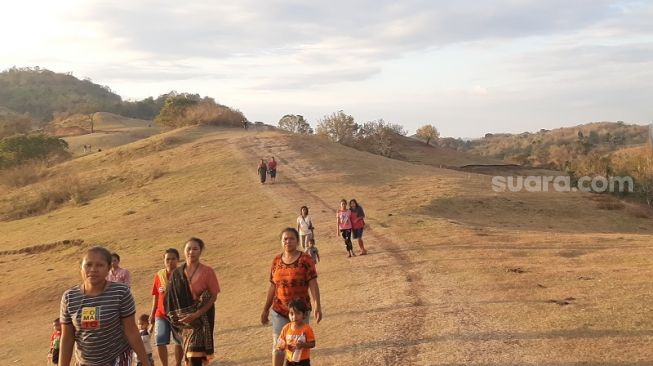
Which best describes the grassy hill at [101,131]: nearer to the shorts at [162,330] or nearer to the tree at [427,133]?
the tree at [427,133]

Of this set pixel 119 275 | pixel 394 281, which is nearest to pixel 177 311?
pixel 119 275

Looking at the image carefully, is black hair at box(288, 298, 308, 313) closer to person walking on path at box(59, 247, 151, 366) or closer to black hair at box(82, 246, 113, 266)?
person walking on path at box(59, 247, 151, 366)

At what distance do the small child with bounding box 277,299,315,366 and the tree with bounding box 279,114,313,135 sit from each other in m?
65.7

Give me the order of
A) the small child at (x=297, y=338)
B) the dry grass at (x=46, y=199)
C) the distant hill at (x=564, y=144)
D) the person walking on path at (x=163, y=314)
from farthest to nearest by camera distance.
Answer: the distant hill at (x=564, y=144) → the dry grass at (x=46, y=199) → the person walking on path at (x=163, y=314) → the small child at (x=297, y=338)

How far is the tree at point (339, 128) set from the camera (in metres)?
61.7

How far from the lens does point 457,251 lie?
13.7 m

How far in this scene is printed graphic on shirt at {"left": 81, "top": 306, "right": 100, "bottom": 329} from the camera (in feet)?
13.5

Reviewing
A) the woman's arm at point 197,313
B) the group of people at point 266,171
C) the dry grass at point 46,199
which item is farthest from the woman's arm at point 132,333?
the dry grass at point 46,199

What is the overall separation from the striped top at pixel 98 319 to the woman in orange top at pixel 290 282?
5.96 feet

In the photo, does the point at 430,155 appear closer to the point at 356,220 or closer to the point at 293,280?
the point at 356,220

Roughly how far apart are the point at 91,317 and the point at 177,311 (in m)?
1.67

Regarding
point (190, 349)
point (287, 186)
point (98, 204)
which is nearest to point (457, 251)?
point (190, 349)

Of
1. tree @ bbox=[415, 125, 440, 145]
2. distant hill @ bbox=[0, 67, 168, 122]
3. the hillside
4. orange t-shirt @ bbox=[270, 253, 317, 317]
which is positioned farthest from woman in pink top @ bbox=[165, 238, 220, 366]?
distant hill @ bbox=[0, 67, 168, 122]

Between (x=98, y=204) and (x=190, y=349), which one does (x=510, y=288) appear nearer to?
(x=190, y=349)
